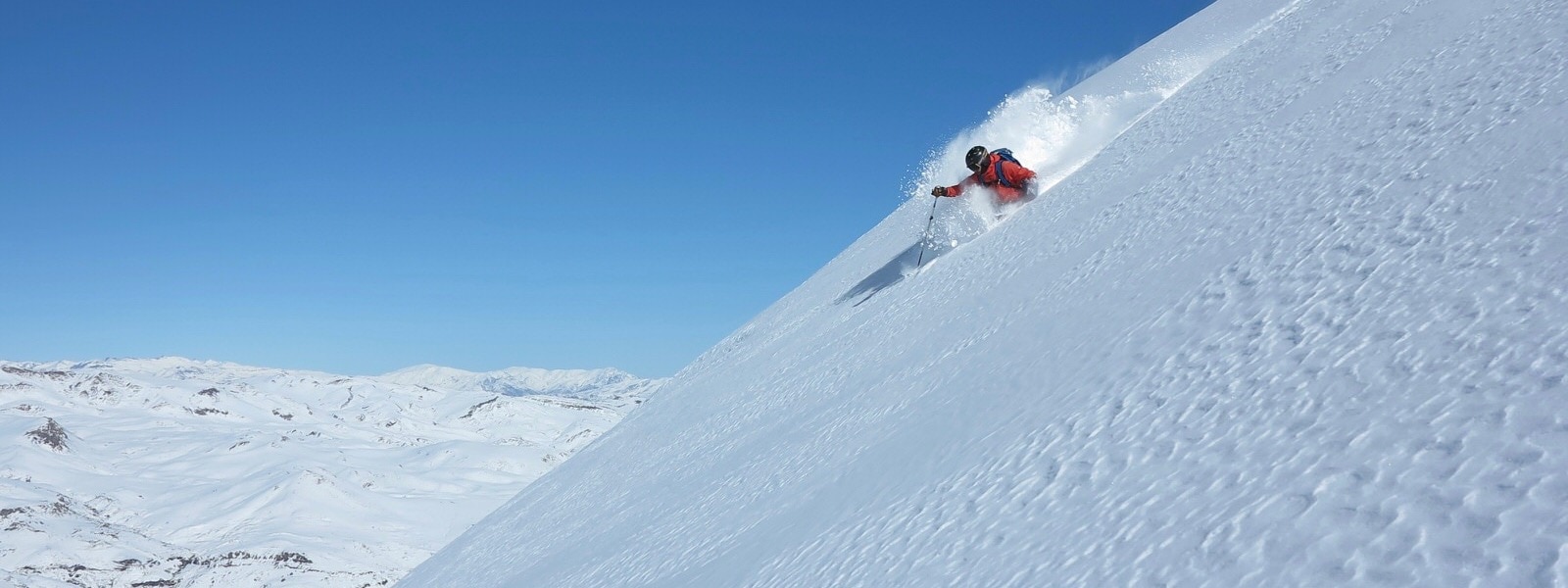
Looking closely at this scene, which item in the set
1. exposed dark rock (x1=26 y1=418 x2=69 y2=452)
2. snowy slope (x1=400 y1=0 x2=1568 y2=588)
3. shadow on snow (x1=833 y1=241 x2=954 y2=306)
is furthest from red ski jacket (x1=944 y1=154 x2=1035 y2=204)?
exposed dark rock (x1=26 y1=418 x2=69 y2=452)

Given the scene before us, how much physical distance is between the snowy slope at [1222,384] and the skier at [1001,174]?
Answer: 943 millimetres

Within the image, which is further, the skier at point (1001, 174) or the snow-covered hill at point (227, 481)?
the snow-covered hill at point (227, 481)

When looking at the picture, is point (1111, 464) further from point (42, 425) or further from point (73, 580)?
point (42, 425)

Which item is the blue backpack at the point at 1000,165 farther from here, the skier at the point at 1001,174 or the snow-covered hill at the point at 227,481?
the snow-covered hill at the point at 227,481

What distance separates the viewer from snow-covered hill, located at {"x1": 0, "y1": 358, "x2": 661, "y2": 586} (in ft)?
188

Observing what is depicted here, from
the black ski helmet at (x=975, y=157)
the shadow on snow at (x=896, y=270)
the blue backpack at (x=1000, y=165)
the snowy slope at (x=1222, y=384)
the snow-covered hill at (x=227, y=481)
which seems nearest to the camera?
the snowy slope at (x=1222, y=384)

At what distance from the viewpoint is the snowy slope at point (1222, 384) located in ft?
6.27

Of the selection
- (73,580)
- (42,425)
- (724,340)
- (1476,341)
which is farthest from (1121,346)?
(42,425)

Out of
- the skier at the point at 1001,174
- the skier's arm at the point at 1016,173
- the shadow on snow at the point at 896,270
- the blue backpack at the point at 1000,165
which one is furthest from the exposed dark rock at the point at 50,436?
the skier's arm at the point at 1016,173

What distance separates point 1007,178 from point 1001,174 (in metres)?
0.10

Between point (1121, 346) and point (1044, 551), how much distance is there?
1491 millimetres

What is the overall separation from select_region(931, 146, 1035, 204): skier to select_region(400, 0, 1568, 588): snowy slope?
943mm

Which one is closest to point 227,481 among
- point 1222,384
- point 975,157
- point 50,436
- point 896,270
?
point 50,436

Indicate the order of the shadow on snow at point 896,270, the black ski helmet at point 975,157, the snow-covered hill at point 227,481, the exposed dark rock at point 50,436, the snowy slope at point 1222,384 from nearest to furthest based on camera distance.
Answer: the snowy slope at point 1222,384 → the black ski helmet at point 975,157 → the shadow on snow at point 896,270 → the snow-covered hill at point 227,481 → the exposed dark rock at point 50,436
